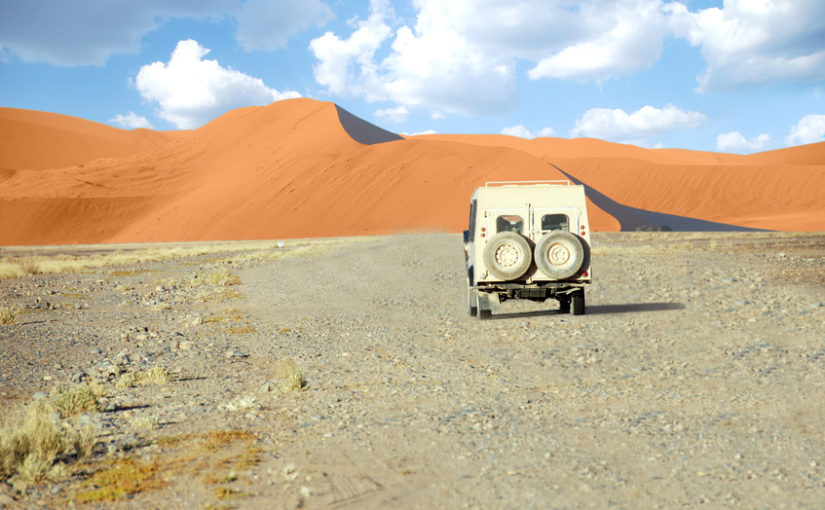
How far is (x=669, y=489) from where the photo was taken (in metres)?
4.59

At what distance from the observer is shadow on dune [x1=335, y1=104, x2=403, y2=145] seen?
3559 inches

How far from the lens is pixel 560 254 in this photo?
1228 cm

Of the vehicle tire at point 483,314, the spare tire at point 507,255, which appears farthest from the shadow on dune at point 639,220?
the spare tire at point 507,255

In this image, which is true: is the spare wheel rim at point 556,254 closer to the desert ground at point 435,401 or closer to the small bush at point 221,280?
the desert ground at point 435,401

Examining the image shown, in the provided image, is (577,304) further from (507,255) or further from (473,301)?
(473,301)

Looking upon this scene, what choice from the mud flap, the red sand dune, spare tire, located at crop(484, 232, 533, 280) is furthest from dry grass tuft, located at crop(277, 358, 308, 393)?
the red sand dune

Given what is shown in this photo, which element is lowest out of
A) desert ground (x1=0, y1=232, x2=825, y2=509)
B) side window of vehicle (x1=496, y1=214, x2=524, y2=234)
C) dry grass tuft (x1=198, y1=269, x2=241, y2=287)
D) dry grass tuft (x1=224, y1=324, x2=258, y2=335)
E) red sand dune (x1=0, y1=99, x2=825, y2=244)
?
desert ground (x1=0, y1=232, x2=825, y2=509)

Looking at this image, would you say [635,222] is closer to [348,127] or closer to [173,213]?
[348,127]

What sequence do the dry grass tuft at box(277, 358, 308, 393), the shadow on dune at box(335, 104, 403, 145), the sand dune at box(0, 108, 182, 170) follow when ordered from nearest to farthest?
the dry grass tuft at box(277, 358, 308, 393) → the shadow on dune at box(335, 104, 403, 145) → the sand dune at box(0, 108, 182, 170)

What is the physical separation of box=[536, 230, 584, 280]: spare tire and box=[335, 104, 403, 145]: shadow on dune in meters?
75.6

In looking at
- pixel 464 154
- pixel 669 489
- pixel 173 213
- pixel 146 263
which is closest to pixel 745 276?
pixel 669 489

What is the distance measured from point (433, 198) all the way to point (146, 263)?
123 ft

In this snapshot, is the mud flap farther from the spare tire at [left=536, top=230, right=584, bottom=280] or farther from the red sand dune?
the red sand dune

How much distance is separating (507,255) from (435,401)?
569cm
